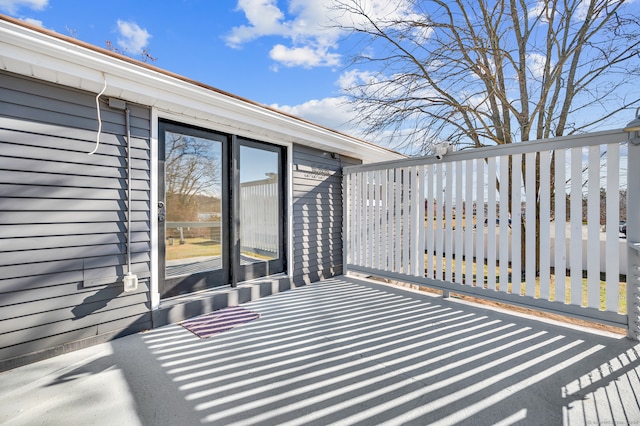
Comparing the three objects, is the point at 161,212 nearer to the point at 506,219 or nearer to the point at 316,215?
the point at 316,215

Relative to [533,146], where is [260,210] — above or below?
below

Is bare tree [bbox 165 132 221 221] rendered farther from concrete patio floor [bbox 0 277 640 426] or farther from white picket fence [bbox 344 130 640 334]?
white picket fence [bbox 344 130 640 334]

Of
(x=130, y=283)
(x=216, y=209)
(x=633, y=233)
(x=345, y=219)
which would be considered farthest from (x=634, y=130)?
(x=130, y=283)

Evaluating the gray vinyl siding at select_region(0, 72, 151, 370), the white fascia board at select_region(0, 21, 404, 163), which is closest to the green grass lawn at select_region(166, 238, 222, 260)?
the gray vinyl siding at select_region(0, 72, 151, 370)

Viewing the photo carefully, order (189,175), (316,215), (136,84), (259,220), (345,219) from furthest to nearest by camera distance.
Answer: (345,219) < (316,215) < (259,220) < (189,175) < (136,84)

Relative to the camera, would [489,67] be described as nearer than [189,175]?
No

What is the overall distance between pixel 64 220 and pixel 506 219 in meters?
4.44

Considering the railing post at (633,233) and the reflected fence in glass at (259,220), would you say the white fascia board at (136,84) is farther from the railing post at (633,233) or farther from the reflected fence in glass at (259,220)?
the railing post at (633,233)

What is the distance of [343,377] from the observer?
1.96 m

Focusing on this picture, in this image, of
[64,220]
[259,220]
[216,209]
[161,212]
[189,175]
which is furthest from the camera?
[259,220]

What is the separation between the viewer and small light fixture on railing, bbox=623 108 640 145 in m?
2.36

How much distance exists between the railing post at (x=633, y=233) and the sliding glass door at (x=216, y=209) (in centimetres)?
362

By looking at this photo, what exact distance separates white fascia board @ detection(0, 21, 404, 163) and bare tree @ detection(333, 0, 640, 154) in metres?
2.80

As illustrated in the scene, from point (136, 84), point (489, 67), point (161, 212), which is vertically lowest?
point (161, 212)
